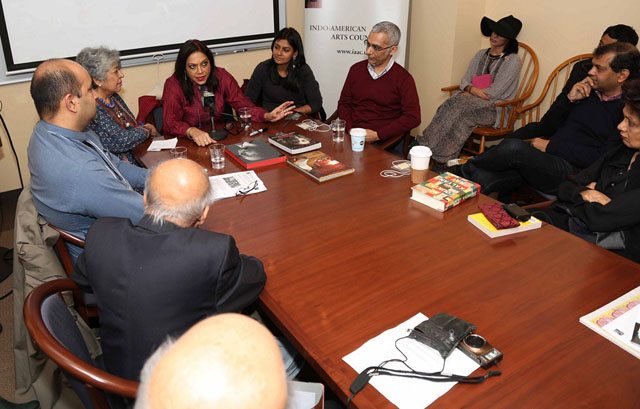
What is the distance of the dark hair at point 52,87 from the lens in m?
1.91

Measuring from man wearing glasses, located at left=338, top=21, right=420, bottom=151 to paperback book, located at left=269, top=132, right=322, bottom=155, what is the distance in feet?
1.71

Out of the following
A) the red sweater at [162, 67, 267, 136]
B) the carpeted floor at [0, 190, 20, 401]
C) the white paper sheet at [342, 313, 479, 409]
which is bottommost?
the carpeted floor at [0, 190, 20, 401]

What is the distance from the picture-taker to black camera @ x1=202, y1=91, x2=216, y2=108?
3154mm

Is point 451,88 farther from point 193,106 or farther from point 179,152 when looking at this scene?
point 179,152

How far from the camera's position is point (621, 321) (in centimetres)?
138

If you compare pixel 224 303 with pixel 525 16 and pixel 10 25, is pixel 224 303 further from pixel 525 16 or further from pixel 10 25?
pixel 525 16

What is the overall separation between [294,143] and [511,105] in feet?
7.50

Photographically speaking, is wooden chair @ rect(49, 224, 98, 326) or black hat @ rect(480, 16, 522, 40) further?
black hat @ rect(480, 16, 522, 40)

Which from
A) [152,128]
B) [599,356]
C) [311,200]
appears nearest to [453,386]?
[599,356]

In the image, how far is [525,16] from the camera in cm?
421

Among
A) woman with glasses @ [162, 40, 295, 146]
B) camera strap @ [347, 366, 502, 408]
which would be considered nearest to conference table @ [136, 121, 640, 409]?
camera strap @ [347, 366, 502, 408]

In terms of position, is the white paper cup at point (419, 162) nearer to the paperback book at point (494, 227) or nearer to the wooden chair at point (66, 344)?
the paperback book at point (494, 227)

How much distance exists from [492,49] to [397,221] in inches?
117

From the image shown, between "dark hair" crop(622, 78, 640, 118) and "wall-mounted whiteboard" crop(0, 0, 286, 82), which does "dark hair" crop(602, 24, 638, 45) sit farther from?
"wall-mounted whiteboard" crop(0, 0, 286, 82)
